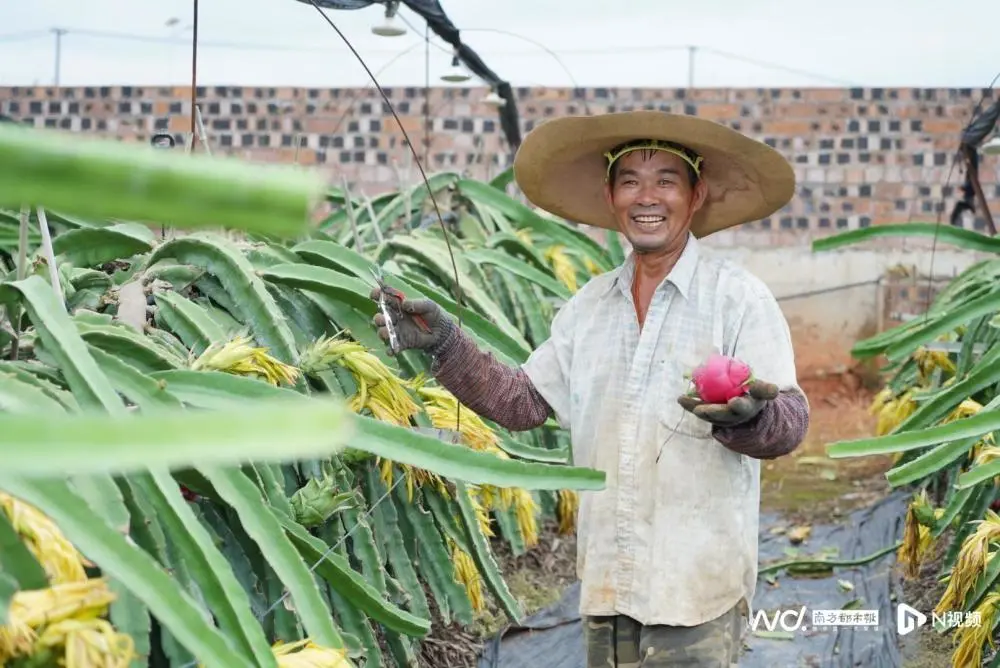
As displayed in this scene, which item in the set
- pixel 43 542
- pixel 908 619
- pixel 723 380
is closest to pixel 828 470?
pixel 908 619

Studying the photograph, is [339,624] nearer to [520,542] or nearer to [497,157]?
[520,542]

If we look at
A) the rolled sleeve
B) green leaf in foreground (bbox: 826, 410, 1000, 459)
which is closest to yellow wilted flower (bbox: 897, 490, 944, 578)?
green leaf in foreground (bbox: 826, 410, 1000, 459)

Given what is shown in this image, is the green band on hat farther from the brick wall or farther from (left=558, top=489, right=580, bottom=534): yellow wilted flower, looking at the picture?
the brick wall

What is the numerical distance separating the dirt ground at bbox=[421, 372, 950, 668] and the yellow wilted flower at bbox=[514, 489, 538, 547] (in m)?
0.27

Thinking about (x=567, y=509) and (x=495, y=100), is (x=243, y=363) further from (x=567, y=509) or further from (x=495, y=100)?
(x=495, y=100)

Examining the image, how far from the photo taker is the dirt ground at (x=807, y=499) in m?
4.16

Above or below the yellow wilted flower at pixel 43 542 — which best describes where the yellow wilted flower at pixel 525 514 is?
below

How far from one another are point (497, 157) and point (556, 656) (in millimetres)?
7144

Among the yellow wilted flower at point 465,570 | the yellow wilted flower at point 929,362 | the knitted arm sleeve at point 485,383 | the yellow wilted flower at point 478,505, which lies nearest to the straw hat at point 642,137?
the knitted arm sleeve at point 485,383

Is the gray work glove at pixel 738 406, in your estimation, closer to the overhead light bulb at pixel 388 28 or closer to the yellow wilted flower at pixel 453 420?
the yellow wilted flower at pixel 453 420

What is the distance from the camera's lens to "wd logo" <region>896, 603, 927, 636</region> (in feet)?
15.0

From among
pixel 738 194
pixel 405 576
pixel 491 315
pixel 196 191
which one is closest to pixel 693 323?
pixel 738 194

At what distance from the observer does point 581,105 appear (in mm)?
10961

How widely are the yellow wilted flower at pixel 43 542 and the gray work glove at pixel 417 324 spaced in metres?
1.04
